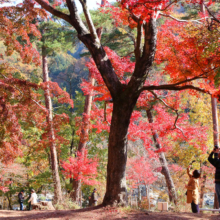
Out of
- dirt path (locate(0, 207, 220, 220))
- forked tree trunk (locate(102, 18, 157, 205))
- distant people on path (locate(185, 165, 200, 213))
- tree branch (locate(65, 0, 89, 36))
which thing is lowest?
dirt path (locate(0, 207, 220, 220))

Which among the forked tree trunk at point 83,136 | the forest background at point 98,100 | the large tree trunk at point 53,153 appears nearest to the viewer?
the forest background at point 98,100

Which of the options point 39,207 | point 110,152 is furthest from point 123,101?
point 39,207

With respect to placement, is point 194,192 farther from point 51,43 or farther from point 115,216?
point 51,43

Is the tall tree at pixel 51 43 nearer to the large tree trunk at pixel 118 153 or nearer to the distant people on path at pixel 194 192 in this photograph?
the large tree trunk at pixel 118 153

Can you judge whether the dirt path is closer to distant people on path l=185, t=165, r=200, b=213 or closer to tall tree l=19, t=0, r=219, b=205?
tall tree l=19, t=0, r=219, b=205

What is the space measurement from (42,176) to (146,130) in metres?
7.22

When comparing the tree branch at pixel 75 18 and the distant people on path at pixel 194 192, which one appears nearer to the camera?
the tree branch at pixel 75 18

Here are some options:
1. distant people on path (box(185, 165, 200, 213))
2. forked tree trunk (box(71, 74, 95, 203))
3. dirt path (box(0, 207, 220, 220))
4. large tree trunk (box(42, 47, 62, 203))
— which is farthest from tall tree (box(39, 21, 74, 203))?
distant people on path (box(185, 165, 200, 213))

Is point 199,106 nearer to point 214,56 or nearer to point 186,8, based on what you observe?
point 186,8

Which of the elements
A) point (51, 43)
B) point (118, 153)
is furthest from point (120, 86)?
point (51, 43)

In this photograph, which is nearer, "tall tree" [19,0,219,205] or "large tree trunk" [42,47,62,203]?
"tall tree" [19,0,219,205]

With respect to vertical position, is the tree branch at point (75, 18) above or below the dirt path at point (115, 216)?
above

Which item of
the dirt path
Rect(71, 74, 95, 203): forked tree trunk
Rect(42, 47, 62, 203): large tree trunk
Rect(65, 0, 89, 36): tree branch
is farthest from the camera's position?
Rect(71, 74, 95, 203): forked tree trunk

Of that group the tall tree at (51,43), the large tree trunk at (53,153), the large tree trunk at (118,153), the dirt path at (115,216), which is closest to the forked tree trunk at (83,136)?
the large tree trunk at (53,153)
